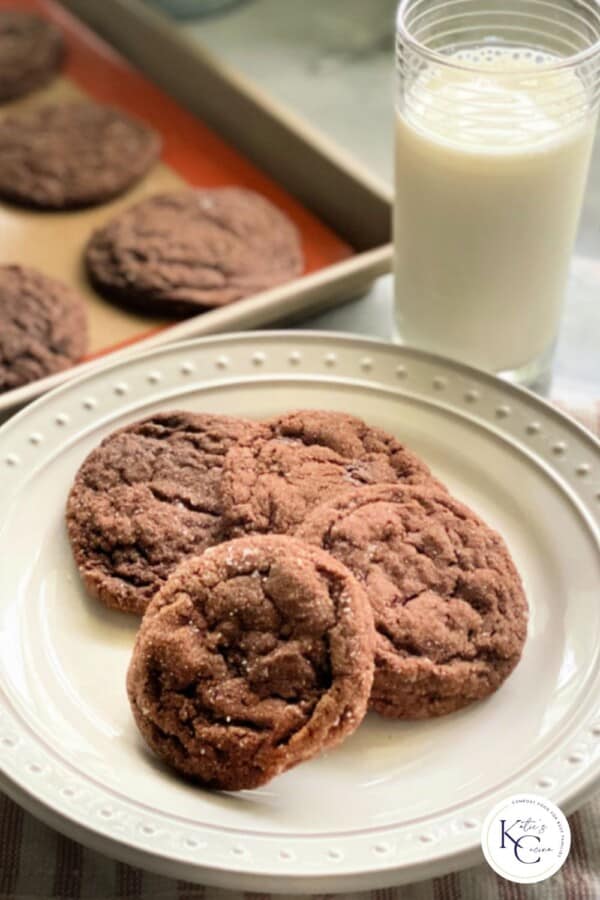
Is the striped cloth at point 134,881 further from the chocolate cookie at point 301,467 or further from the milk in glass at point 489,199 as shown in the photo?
the milk in glass at point 489,199

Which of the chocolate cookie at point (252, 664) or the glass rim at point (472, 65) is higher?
the glass rim at point (472, 65)

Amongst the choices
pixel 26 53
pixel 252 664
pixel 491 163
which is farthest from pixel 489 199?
pixel 26 53

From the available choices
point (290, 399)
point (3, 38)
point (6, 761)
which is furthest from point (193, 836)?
point (3, 38)

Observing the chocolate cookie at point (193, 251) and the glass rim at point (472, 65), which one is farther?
the chocolate cookie at point (193, 251)

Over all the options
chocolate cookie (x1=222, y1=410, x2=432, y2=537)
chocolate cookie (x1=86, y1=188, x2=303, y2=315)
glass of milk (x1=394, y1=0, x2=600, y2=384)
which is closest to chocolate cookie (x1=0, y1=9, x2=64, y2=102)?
chocolate cookie (x1=86, y1=188, x2=303, y2=315)

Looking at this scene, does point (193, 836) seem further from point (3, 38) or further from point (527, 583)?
point (3, 38)

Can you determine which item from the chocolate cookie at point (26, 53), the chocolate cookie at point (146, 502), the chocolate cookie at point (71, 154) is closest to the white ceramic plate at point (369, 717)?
the chocolate cookie at point (146, 502)
